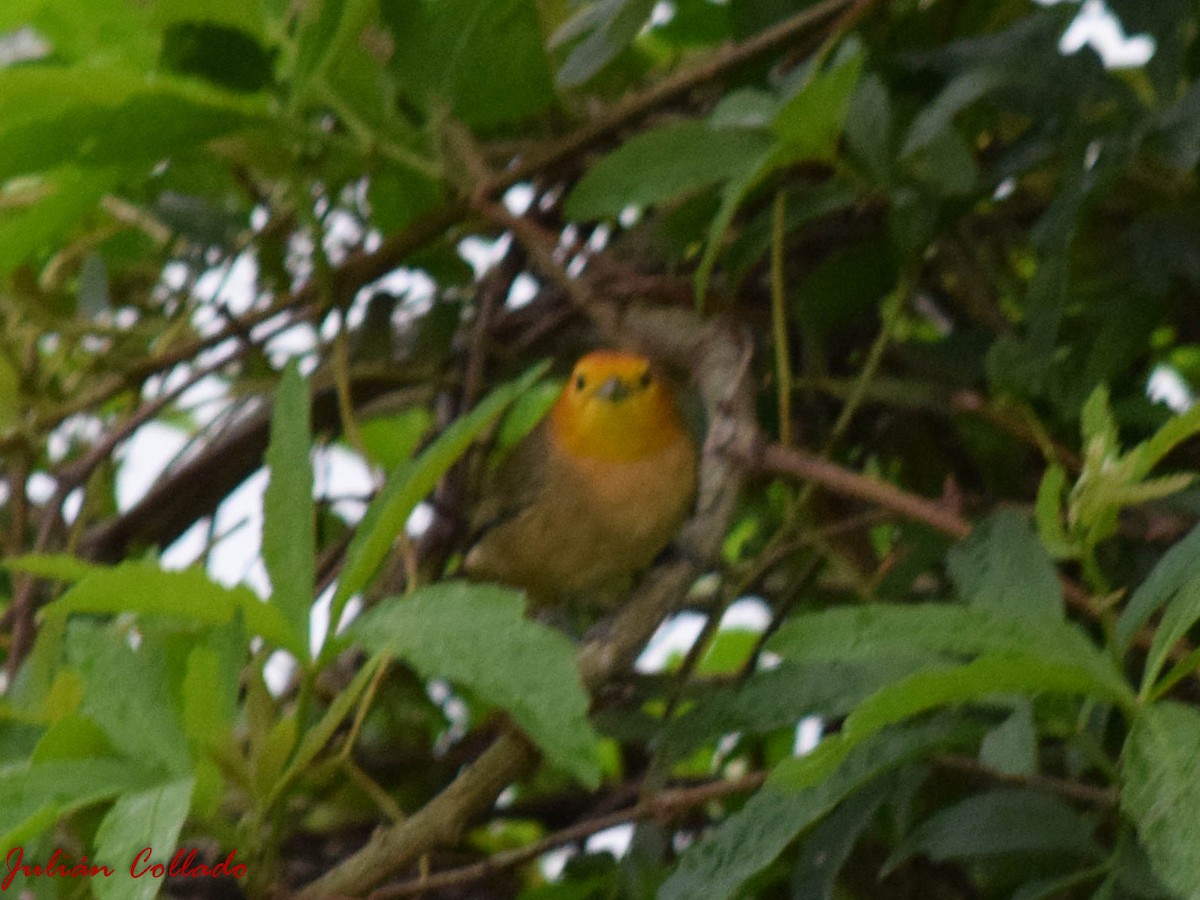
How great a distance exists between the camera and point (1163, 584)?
0.91m

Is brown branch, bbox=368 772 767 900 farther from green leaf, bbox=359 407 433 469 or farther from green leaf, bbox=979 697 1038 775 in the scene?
green leaf, bbox=359 407 433 469

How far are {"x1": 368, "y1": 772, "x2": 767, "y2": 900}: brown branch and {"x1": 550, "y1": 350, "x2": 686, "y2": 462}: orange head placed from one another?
3.15 ft

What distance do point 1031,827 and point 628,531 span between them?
1040 millimetres

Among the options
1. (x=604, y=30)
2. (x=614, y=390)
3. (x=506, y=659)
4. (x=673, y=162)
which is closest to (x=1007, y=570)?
(x=506, y=659)

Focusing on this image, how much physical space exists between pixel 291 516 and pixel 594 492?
1.12 metres

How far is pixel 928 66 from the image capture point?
4.29 ft

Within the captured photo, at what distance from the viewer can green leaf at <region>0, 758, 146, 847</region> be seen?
91 cm

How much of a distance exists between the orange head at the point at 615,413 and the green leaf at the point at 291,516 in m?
0.98

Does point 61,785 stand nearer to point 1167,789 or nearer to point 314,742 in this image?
point 314,742

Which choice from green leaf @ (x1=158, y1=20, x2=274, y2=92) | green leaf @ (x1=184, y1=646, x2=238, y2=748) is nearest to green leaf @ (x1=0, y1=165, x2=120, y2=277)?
green leaf @ (x1=158, y1=20, x2=274, y2=92)

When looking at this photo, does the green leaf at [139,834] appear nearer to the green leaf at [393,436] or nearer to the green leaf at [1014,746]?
the green leaf at [1014,746]

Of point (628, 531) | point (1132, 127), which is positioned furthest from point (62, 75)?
point (628, 531)

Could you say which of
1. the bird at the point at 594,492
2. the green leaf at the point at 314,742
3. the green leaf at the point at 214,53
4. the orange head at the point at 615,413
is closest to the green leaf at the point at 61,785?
the green leaf at the point at 314,742

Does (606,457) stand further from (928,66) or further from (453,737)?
(928,66)
